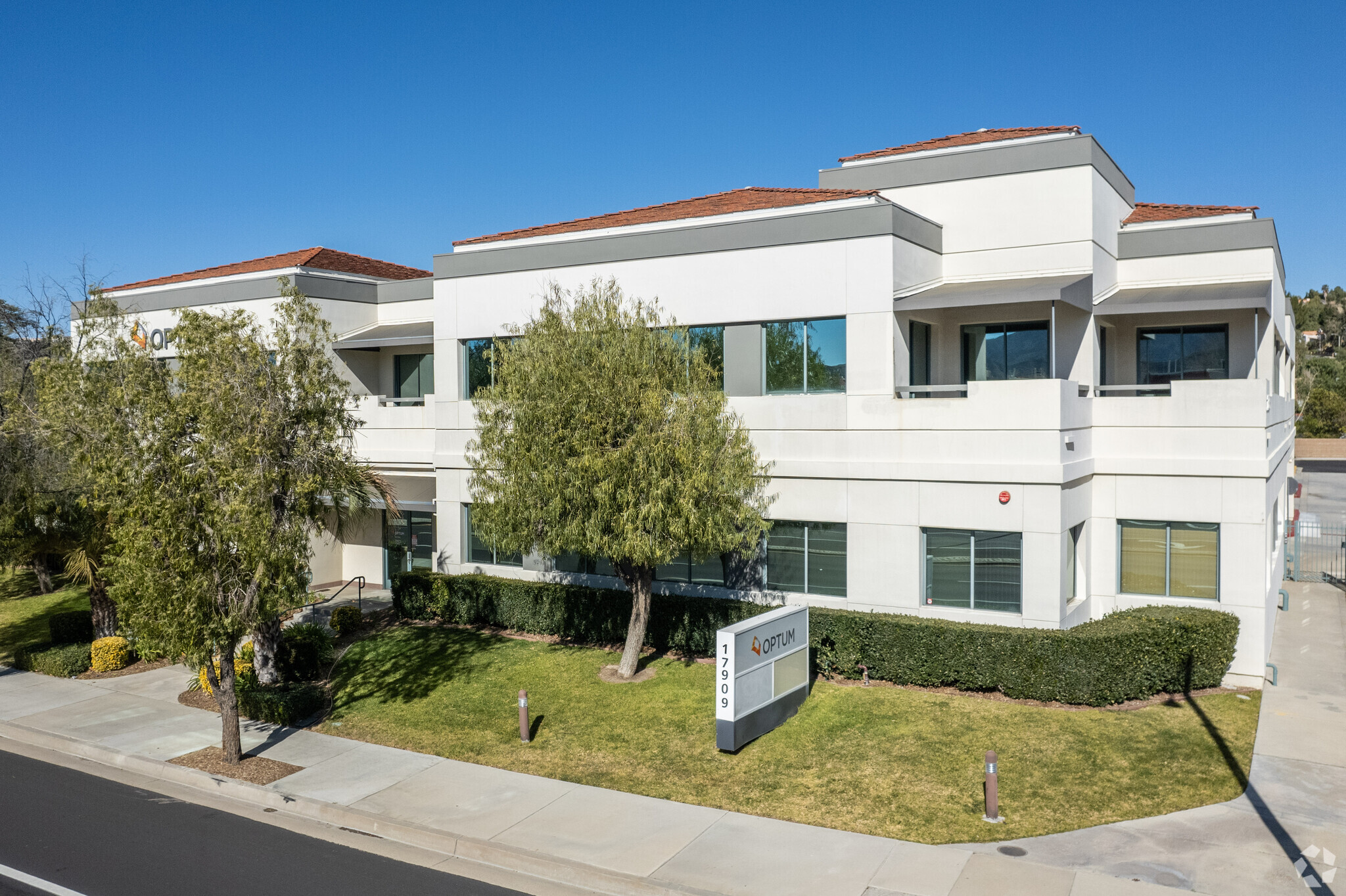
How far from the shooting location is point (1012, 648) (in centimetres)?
1530

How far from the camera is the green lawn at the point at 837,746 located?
38.5 ft

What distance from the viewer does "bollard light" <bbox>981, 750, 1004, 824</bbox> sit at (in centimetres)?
1112

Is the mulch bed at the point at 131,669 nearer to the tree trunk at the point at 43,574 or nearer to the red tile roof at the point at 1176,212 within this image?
the tree trunk at the point at 43,574

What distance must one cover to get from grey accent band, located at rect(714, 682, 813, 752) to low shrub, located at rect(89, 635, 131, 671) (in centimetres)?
1214

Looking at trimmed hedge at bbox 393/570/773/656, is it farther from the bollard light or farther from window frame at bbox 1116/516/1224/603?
the bollard light

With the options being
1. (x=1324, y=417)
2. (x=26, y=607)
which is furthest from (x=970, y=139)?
(x=1324, y=417)

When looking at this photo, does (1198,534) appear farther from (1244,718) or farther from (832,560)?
(832,560)

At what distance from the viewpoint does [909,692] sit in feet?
52.0

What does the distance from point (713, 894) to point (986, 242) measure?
14624 mm

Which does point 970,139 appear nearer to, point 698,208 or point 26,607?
point 698,208

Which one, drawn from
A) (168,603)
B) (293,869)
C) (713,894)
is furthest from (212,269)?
(713,894)

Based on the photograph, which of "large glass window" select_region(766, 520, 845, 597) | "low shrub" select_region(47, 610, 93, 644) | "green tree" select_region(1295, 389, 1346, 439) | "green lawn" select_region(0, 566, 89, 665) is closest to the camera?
"large glass window" select_region(766, 520, 845, 597)

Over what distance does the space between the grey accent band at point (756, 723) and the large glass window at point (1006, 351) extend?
28.3 feet

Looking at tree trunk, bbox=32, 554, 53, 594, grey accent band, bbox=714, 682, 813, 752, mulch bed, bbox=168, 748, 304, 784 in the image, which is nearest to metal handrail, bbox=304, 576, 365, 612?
mulch bed, bbox=168, 748, 304, 784
